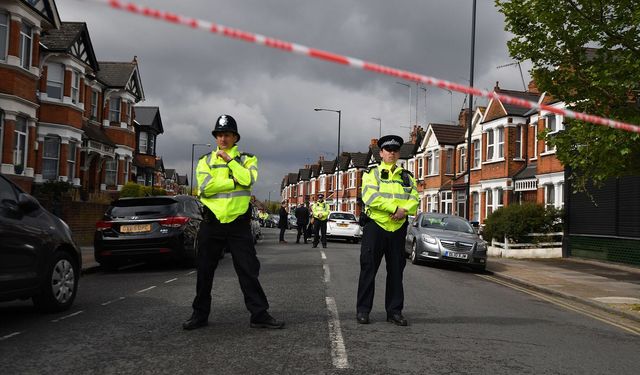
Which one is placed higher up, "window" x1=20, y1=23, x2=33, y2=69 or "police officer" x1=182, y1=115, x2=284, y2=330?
"window" x1=20, y1=23, x2=33, y2=69

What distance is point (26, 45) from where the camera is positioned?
1870cm

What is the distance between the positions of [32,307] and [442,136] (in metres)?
35.4

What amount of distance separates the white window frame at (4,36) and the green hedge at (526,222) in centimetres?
1821

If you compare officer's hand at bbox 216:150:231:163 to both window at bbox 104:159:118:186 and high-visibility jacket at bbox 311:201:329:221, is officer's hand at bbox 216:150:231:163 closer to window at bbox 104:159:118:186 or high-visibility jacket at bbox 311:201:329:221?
high-visibility jacket at bbox 311:201:329:221

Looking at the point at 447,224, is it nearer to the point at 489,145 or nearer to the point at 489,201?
the point at 489,201

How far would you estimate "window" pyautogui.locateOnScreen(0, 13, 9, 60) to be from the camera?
688 inches

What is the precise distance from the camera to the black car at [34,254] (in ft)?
18.7

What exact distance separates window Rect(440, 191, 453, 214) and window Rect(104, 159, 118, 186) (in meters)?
21.4

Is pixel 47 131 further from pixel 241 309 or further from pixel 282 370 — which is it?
pixel 282 370

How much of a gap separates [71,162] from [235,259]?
20.9 metres

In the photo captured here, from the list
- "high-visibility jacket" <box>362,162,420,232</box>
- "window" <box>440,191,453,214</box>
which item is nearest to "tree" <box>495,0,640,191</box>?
"high-visibility jacket" <box>362,162,420,232</box>

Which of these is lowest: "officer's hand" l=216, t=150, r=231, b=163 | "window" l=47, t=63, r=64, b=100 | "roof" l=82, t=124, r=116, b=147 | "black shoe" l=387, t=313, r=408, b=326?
"black shoe" l=387, t=313, r=408, b=326

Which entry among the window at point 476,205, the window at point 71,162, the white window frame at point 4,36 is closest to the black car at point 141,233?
the white window frame at point 4,36

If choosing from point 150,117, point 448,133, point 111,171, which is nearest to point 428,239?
point 111,171
